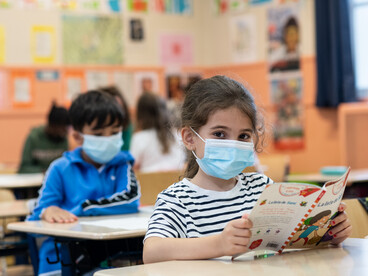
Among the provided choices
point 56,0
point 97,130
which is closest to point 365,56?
point 56,0

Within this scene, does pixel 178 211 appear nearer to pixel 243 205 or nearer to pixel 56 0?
pixel 243 205

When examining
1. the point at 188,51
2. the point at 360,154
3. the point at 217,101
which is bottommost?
the point at 360,154

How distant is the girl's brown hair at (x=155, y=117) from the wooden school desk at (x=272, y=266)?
3189 mm

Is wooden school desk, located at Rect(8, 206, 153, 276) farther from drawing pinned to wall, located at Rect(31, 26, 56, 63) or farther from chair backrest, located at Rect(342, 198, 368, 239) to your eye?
drawing pinned to wall, located at Rect(31, 26, 56, 63)

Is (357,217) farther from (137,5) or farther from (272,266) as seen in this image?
(137,5)

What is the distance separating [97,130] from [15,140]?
153 inches

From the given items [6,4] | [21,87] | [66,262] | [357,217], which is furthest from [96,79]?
[357,217]

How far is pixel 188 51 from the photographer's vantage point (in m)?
7.48

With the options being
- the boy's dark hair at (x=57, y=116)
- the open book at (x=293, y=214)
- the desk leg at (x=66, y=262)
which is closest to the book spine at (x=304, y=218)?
the open book at (x=293, y=214)

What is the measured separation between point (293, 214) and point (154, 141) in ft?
10.8

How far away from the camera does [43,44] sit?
6.57 metres

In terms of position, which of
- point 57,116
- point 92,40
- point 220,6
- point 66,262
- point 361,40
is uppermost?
point 220,6

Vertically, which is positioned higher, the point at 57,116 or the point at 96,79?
the point at 96,79

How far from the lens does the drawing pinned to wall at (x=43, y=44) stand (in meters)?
6.54
